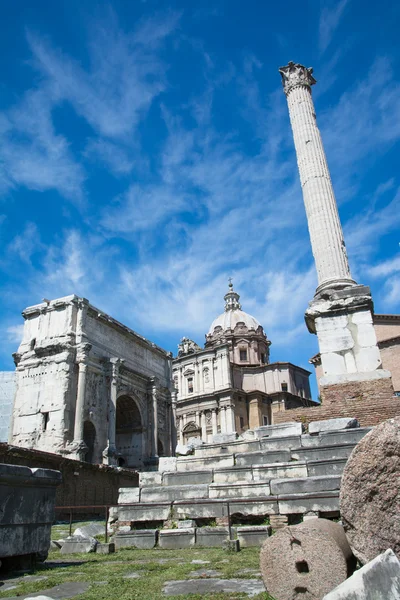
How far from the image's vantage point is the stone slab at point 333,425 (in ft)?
32.0

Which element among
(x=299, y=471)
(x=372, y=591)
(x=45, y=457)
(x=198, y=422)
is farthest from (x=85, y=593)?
(x=198, y=422)

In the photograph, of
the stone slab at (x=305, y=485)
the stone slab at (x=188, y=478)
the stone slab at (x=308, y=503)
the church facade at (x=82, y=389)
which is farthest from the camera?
the church facade at (x=82, y=389)

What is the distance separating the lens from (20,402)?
85.3ft

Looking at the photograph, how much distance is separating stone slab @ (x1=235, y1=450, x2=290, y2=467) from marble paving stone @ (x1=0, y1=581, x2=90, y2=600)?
212 inches

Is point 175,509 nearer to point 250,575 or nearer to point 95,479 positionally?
point 250,575

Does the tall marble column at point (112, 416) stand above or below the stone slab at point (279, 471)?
above

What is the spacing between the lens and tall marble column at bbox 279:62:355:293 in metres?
13.5

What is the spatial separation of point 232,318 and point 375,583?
63.5 meters

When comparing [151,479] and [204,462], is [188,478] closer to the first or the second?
[204,462]

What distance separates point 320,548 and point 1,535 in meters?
3.74

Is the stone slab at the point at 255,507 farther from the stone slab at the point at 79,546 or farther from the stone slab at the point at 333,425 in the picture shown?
the stone slab at the point at 79,546

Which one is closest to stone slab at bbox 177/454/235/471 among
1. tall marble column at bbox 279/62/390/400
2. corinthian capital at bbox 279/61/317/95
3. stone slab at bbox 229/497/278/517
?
stone slab at bbox 229/497/278/517

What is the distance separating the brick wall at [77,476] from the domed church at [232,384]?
78.0 feet

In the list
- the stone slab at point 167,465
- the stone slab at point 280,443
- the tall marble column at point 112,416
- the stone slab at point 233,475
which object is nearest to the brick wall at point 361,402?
the stone slab at point 280,443
